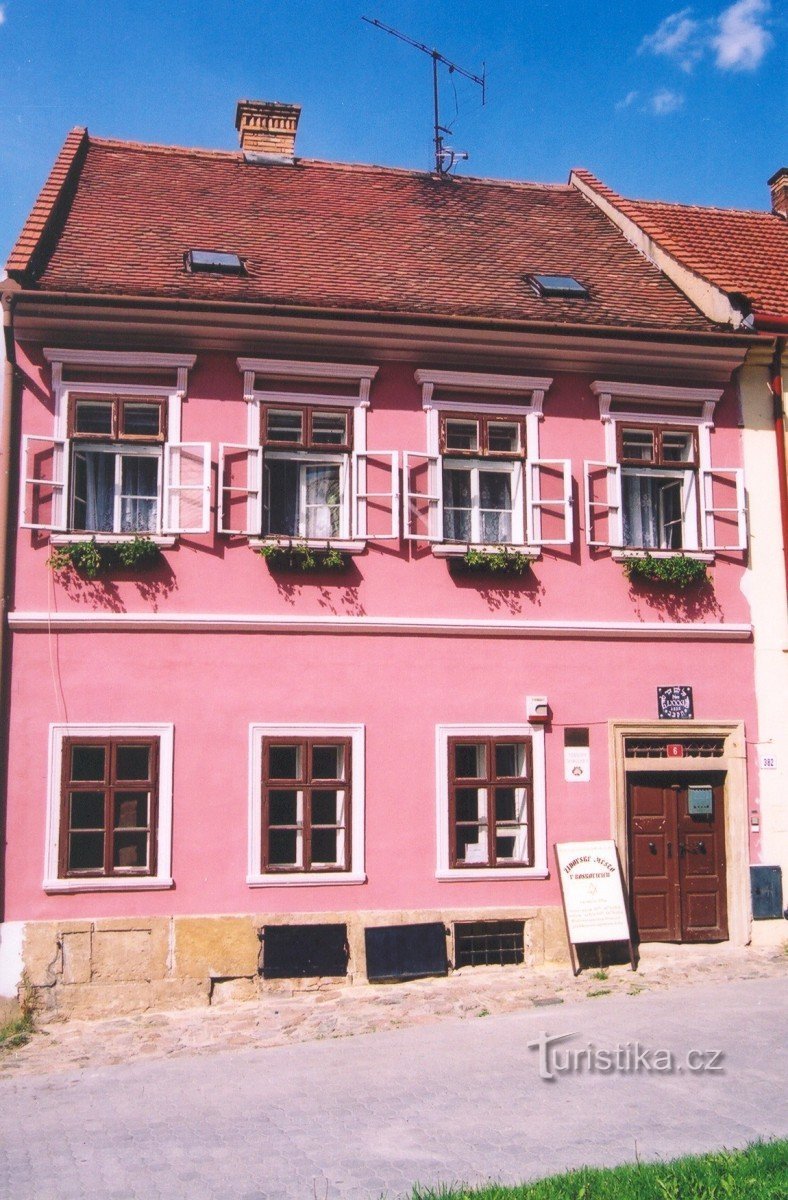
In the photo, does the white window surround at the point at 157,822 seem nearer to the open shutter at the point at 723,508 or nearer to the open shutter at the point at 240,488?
the open shutter at the point at 240,488

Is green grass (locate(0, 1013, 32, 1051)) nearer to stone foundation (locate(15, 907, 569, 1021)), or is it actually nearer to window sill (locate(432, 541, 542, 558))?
stone foundation (locate(15, 907, 569, 1021))

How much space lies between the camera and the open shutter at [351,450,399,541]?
1169 centimetres

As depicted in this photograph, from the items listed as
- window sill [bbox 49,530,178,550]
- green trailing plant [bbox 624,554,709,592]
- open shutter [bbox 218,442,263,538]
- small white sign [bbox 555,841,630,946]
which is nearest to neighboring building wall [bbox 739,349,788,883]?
green trailing plant [bbox 624,554,709,592]

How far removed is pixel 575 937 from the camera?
11219 mm

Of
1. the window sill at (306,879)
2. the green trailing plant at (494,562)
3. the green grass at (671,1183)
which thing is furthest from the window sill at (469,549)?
the green grass at (671,1183)

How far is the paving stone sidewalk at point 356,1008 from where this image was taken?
Result: 31.1 feet

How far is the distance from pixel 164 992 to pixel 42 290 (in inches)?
275

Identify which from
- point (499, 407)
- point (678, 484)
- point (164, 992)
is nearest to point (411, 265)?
point (499, 407)

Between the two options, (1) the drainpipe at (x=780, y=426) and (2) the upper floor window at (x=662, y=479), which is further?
(1) the drainpipe at (x=780, y=426)

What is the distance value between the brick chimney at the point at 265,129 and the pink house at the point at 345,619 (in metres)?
4.77

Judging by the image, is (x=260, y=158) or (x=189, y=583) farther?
(x=260, y=158)

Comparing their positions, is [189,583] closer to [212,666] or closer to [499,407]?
[212,666]

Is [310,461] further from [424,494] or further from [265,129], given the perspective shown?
[265,129]

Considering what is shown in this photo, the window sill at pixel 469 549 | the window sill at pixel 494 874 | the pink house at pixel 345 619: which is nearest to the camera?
the pink house at pixel 345 619
